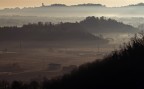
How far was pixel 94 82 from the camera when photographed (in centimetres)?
3341

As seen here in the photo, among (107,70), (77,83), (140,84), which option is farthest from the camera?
(77,83)

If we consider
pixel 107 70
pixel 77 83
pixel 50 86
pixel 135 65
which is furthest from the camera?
pixel 50 86

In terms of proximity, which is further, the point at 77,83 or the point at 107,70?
the point at 77,83

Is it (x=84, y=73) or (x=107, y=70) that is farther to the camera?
(x=84, y=73)

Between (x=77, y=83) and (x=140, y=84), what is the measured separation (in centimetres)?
780

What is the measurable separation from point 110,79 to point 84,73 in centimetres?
585

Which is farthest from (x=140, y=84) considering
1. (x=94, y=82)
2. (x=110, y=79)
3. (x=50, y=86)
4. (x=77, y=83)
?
(x=50, y=86)

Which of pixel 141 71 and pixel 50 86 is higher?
pixel 141 71

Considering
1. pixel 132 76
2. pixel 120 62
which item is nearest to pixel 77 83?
pixel 120 62

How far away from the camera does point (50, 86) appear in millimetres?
39562

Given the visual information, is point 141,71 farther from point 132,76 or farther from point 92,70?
point 92,70

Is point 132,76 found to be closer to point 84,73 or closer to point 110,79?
point 110,79

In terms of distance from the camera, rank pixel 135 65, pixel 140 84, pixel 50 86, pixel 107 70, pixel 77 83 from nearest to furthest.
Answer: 1. pixel 140 84
2. pixel 135 65
3. pixel 107 70
4. pixel 77 83
5. pixel 50 86

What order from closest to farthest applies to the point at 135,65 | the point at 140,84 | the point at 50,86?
the point at 140,84
the point at 135,65
the point at 50,86
